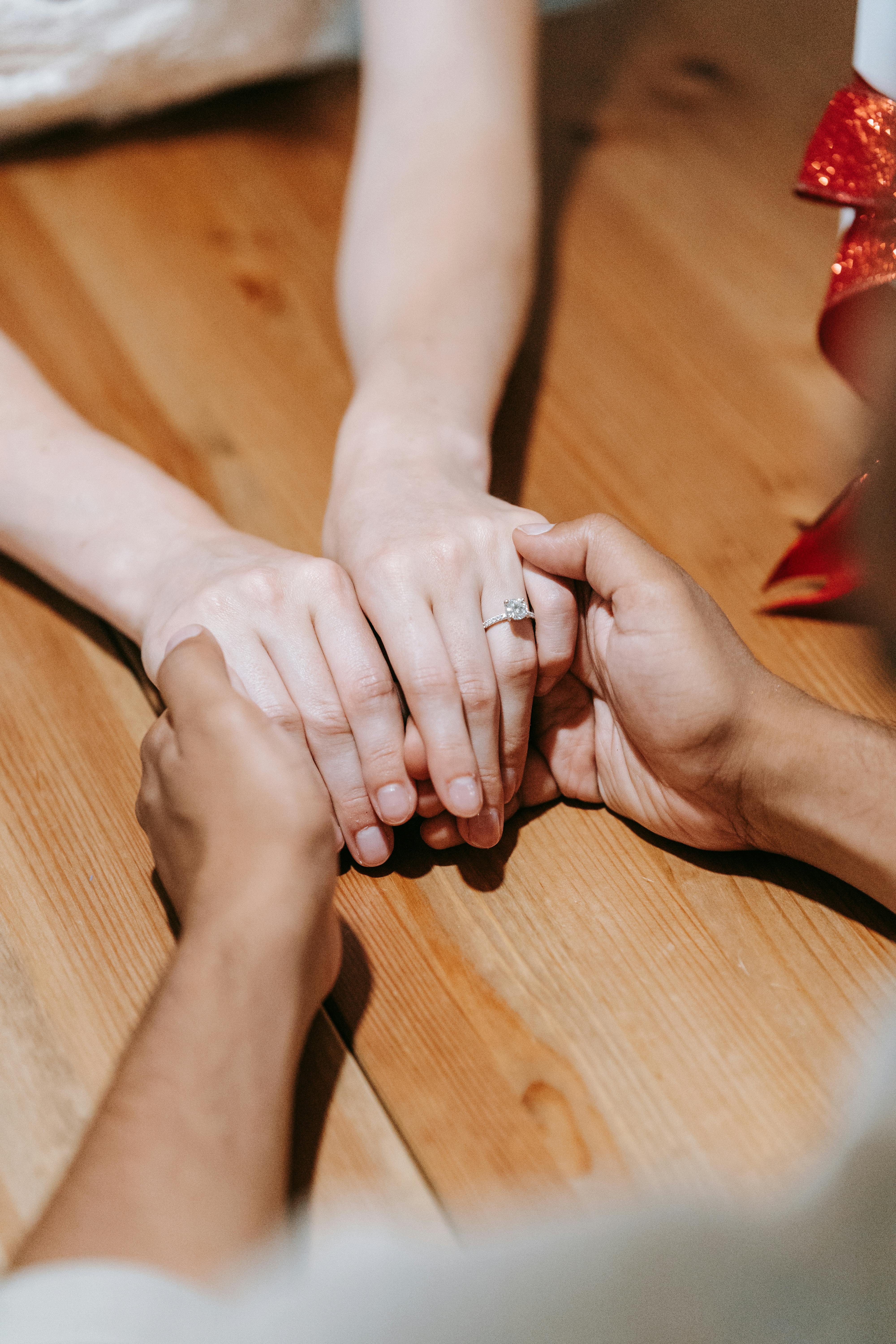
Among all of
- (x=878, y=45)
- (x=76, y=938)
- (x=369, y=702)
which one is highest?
(x=878, y=45)

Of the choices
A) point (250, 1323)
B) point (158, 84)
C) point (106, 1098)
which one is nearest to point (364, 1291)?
point (250, 1323)

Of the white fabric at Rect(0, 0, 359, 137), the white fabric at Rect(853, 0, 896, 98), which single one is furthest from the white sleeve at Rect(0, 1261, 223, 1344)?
the white fabric at Rect(0, 0, 359, 137)

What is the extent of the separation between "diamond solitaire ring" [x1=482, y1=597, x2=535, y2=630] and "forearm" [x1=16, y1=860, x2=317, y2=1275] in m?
0.20

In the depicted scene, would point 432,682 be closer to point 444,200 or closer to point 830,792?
point 830,792

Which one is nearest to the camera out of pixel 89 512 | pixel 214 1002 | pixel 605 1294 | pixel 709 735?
pixel 605 1294

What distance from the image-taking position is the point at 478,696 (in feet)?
1.86

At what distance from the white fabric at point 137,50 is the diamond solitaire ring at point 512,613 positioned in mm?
668

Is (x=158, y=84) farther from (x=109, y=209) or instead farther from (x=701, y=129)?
(x=701, y=129)

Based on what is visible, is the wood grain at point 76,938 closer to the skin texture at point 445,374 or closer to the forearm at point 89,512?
A: the forearm at point 89,512

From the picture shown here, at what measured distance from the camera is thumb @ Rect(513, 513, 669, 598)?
0.57 meters

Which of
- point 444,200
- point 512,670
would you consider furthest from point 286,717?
point 444,200

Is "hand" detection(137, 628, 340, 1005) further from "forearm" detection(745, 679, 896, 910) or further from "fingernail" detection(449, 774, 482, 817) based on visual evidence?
"forearm" detection(745, 679, 896, 910)

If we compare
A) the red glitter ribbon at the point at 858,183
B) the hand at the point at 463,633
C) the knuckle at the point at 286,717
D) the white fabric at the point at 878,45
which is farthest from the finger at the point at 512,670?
the white fabric at the point at 878,45

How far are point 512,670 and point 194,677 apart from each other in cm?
17
